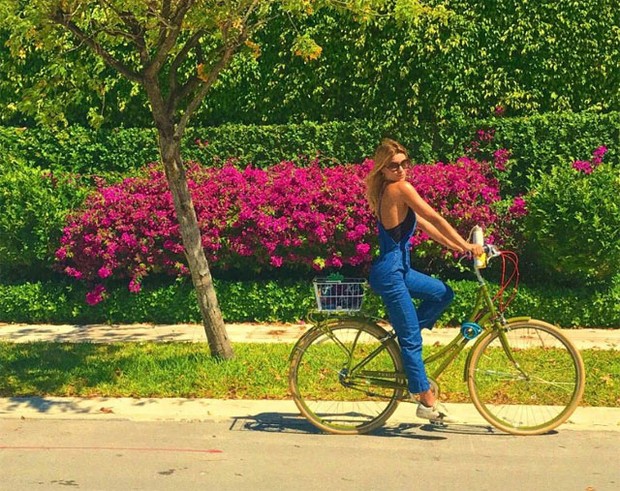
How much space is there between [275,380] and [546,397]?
1.96 metres

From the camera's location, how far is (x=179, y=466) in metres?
4.88

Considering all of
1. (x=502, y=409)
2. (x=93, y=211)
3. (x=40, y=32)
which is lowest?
(x=502, y=409)

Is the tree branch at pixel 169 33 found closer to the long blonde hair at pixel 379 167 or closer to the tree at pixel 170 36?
the tree at pixel 170 36

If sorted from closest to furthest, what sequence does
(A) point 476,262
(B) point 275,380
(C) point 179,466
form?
(C) point 179,466 < (A) point 476,262 < (B) point 275,380

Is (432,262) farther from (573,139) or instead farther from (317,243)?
(573,139)

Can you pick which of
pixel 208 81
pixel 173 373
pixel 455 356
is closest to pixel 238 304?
pixel 173 373

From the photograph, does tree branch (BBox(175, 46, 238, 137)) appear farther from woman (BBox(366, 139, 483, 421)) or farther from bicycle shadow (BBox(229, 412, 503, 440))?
bicycle shadow (BBox(229, 412, 503, 440))

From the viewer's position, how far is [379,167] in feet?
17.1

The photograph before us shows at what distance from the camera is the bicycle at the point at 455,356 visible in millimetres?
5277

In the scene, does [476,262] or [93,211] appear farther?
[93,211]

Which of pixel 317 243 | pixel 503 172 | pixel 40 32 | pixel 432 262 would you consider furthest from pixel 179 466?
pixel 503 172

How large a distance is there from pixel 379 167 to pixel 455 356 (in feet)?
4.23

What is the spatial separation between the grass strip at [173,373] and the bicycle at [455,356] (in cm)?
40

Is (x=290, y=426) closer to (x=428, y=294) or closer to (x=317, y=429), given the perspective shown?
(x=317, y=429)
